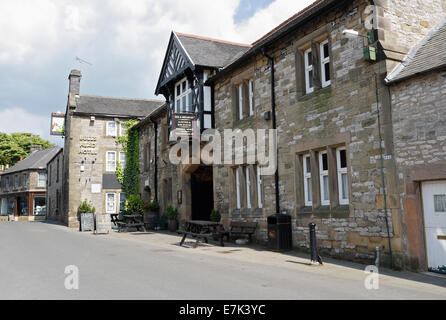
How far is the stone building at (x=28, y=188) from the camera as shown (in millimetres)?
45969

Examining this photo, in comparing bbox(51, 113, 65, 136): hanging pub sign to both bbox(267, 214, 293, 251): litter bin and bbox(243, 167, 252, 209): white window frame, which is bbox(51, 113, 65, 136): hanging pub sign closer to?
bbox(243, 167, 252, 209): white window frame

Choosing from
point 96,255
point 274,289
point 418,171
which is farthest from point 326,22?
point 96,255

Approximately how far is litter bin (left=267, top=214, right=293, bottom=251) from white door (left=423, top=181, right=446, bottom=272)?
4.15m

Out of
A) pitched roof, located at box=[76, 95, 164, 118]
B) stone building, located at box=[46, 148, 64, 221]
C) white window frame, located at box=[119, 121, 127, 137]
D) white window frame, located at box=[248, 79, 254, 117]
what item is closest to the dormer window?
white window frame, located at box=[248, 79, 254, 117]

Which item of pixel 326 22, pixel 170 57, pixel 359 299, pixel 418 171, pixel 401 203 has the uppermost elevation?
pixel 170 57

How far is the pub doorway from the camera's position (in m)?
19.6

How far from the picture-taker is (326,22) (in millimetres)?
11102

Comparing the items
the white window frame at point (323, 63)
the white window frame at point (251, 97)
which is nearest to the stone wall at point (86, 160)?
the white window frame at point (251, 97)

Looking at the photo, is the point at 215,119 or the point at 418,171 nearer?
the point at 418,171

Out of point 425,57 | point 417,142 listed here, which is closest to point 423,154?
point 417,142

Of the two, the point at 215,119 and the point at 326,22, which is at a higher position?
the point at 326,22
